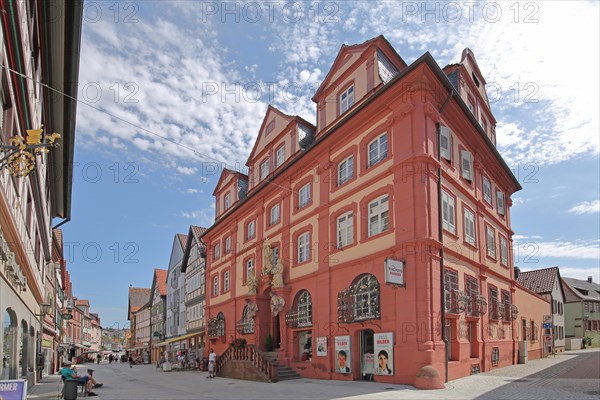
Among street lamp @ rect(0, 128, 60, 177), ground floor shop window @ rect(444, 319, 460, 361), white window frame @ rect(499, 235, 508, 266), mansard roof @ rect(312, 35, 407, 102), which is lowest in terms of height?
ground floor shop window @ rect(444, 319, 460, 361)

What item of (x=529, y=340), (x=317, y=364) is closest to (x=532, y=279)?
(x=529, y=340)

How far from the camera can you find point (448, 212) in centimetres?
Result: 2067

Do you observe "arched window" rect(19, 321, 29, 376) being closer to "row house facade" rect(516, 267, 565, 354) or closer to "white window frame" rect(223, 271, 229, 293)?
"white window frame" rect(223, 271, 229, 293)

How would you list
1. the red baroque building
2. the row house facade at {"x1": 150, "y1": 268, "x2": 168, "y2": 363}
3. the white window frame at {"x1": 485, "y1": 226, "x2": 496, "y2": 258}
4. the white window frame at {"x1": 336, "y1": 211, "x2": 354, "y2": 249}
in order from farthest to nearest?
the row house facade at {"x1": 150, "y1": 268, "x2": 168, "y2": 363}, the white window frame at {"x1": 485, "y1": 226, "x2": 496, "y2": 258}, the white window frame at {"x1": 336, "y1": 211, "x2": 354, "y2": 249}, the red baroque building

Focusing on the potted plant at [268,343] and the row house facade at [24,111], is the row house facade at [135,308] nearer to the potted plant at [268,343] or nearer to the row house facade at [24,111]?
the potted plant at [268,343]

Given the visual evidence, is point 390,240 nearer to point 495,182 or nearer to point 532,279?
point 495,182

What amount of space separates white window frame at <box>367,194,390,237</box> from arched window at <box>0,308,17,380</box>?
41.3 feet

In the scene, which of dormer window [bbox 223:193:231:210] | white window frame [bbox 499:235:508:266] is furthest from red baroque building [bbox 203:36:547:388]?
dormer window [bbox 223:193:231:210]

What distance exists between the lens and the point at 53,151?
23922mm

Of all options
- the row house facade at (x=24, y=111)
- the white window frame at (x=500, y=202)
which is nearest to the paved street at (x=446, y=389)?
the row house facade at (x=24, y=111)

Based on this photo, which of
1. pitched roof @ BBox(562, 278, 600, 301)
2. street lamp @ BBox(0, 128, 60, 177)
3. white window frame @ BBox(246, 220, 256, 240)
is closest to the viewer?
street lamp @ BBox(0, 128, 60, 177)

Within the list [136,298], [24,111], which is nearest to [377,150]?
[24,111]

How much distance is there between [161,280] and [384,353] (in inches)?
2077

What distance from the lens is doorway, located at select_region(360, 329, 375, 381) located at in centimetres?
2006
